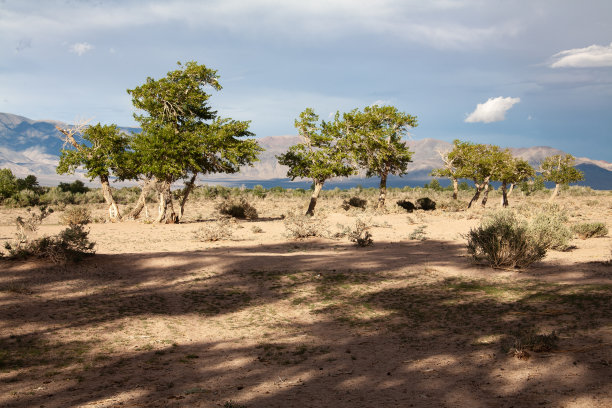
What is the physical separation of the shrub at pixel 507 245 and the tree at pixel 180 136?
1609 centimetres

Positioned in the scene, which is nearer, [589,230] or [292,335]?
[292,335]

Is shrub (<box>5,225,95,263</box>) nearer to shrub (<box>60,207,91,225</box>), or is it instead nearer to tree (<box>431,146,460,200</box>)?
shrub (<box>60,207,91,225</box>)

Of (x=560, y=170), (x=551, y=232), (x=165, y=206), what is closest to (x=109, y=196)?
(x=165, y=206)

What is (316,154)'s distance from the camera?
30.0 meters

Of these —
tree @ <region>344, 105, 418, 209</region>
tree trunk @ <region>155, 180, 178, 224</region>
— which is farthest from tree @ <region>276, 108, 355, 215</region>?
tree trunk @ <region>155, 180, 178, 224</region>

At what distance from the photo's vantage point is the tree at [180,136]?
23750 millimetres

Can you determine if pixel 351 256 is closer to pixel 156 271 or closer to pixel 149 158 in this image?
pixel 156 271

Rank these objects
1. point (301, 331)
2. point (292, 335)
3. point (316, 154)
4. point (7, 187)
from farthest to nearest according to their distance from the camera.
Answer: point (7, 187) → point (316, 154) → point (301, 331) → point (292, 335)

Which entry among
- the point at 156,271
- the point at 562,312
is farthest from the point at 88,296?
the point at 562,312

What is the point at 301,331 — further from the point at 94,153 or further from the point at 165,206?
the point at 94,153

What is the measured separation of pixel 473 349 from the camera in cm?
603

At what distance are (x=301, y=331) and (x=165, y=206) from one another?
1970 centimetres

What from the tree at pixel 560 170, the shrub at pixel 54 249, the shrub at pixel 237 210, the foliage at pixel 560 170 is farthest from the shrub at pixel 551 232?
the foliage at pixel 560 170

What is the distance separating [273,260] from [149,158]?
540 inches
